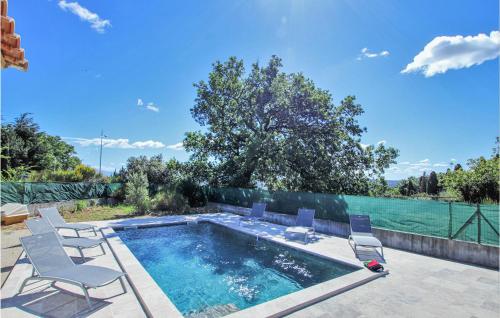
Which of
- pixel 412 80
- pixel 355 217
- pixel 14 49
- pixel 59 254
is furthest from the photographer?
pixel 412 80

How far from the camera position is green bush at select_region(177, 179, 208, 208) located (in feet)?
61.2

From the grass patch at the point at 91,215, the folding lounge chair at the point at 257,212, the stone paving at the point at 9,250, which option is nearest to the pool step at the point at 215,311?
the stone paving at the point at 9,250

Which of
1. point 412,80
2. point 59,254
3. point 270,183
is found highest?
point 412,80

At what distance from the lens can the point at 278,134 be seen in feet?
58.1

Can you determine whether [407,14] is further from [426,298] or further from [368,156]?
[426,298]

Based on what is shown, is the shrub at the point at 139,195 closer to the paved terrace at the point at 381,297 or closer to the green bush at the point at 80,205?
the green bush at the point at 80,205

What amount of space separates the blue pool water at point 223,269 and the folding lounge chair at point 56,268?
Answer: 146cm

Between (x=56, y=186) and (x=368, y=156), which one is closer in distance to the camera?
(x=56, y=186)

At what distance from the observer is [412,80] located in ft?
45.2

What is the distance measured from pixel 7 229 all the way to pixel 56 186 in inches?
265

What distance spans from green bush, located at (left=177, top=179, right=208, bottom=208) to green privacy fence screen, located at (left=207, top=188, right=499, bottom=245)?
8557 millimetres

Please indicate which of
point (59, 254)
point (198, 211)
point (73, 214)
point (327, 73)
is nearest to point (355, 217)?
point (59, 254)

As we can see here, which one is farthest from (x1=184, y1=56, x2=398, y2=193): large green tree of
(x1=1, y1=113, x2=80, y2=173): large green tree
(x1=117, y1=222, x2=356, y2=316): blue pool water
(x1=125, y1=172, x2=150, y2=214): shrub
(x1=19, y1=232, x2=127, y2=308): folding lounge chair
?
(x1=1, y1=113, x2=80, y2=173): large green tree

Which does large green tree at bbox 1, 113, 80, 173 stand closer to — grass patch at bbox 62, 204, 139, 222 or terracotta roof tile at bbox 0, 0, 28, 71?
grass patch at bbox 62, 204, 139, 222
